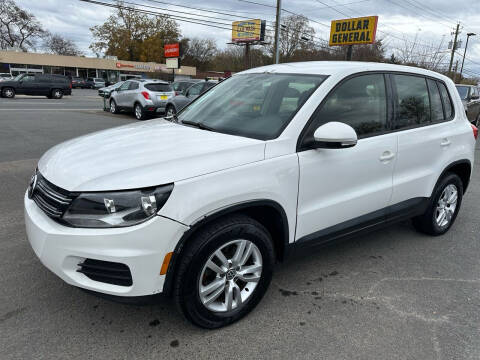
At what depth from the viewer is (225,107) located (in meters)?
3.29

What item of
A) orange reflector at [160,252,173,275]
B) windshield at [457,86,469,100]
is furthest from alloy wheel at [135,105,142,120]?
orange reflector at [160,252,173,275]

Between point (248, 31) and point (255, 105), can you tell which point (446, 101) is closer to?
point (255, 105)

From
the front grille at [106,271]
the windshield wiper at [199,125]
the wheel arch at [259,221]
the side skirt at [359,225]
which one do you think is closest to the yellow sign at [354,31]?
the side skirt at [359,225]

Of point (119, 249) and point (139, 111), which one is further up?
point (119, 249)

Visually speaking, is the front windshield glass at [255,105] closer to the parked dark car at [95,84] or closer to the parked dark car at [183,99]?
the parked dark car at [183,99]

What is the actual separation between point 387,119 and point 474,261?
1698 mm

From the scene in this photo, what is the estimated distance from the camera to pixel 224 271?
94.7 inches

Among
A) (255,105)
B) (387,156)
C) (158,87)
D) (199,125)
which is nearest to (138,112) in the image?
(158,87)

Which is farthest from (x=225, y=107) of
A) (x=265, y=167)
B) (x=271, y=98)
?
(x=265, y=167)

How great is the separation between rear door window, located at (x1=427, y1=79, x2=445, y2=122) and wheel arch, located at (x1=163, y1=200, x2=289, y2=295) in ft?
7.23

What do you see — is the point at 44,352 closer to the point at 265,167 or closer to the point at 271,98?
the point at 265,167

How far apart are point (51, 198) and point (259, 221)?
135 centimetres

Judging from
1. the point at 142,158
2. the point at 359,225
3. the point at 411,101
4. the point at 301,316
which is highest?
the point at 411,101

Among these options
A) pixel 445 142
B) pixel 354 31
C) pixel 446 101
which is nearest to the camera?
pixel 445 142
